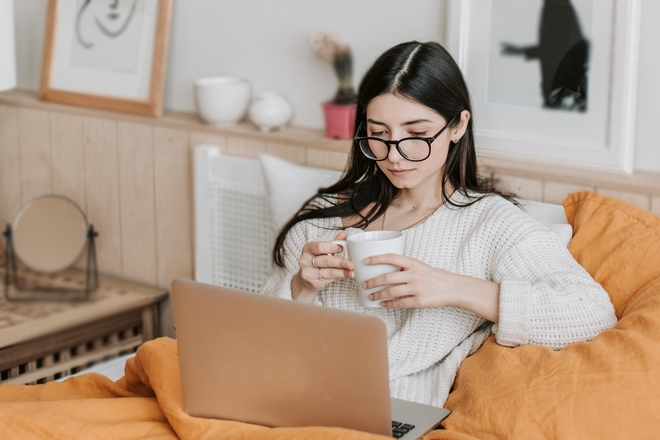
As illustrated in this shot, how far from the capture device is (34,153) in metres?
2.63

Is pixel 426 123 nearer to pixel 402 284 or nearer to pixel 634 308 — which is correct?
pixel 402 284

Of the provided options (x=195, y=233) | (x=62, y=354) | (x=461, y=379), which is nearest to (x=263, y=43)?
(x=195, y=233)

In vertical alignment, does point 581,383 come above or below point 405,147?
below

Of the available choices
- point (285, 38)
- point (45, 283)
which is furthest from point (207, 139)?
point (45, 283)

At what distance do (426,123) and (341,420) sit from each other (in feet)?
1.95

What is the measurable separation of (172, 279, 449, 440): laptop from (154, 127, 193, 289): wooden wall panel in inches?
44.3

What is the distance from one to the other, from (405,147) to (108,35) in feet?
4.00

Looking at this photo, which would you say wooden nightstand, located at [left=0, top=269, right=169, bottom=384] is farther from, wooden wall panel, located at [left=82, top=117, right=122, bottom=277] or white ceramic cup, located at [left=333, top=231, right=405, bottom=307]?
white ceramic cup, located at [left=333, top=231, right=405, bottom=307]

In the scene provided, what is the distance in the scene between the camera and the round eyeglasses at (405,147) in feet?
5.03

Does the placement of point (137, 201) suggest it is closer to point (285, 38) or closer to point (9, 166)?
point (9, 166)

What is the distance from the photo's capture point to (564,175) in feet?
5.76

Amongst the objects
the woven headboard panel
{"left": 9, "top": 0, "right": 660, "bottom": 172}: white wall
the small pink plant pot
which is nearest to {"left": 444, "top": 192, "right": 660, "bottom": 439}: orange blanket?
{"left": 9, "top": 0, "right": 660, "bottom": 172}: white wall

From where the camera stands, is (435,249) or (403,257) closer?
(403,257)

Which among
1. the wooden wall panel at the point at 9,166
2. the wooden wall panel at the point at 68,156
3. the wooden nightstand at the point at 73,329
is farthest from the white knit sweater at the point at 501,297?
the wooden wall panel at the point at 9,166
